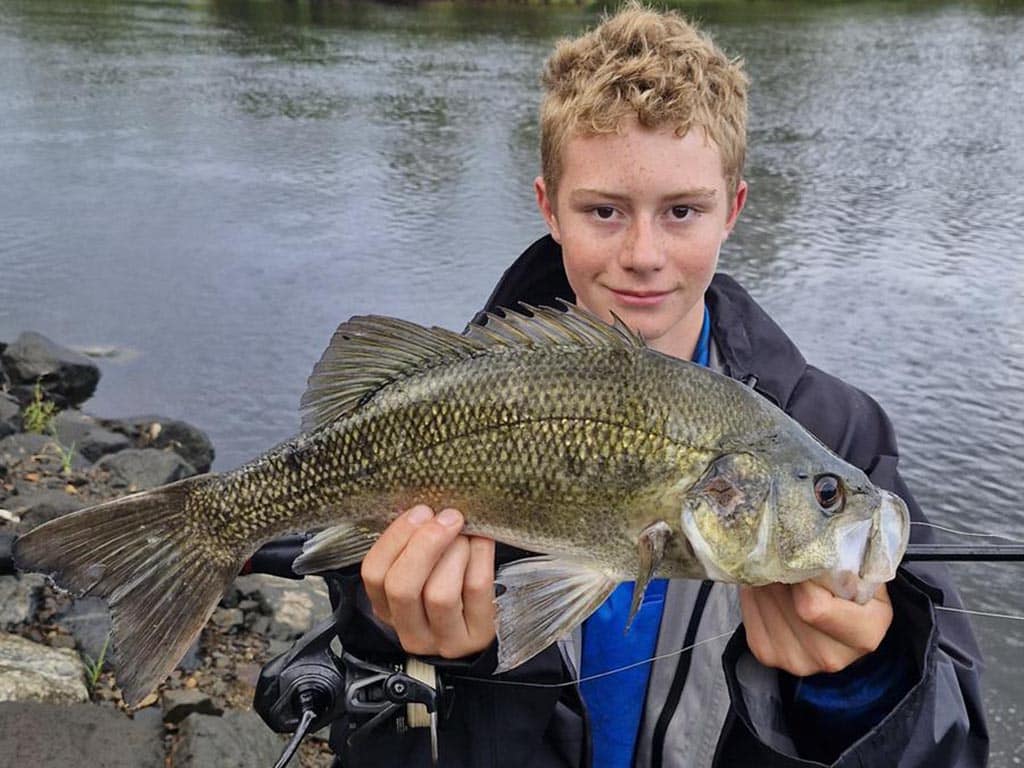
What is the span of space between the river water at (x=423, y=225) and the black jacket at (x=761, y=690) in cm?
285

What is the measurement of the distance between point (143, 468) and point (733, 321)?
199 inches

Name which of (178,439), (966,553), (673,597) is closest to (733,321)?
(673,597)

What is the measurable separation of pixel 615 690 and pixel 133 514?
4.46 feet

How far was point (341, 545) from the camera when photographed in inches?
92.0

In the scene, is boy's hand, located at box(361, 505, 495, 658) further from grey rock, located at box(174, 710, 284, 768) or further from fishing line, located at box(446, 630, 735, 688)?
grey rock, located at box(174, 710, 284, 768)

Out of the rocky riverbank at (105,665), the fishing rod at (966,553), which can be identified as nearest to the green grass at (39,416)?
the rocky riverbank at (105,665)

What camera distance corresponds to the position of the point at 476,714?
8.55ft

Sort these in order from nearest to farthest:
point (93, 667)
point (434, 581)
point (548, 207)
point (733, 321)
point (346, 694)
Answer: point (434, 581), point (346, 694), point (733, 321), point (548, 207), point (93, 667)

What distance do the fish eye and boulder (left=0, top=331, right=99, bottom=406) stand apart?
787 centimetres

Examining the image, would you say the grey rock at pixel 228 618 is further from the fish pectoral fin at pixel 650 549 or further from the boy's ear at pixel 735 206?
the fish pectoral fin at pixel 650 549

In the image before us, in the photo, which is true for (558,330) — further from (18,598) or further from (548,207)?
(18,598)

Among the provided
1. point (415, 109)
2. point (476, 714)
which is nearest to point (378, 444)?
point (476, 714)

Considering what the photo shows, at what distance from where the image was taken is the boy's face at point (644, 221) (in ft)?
9.36

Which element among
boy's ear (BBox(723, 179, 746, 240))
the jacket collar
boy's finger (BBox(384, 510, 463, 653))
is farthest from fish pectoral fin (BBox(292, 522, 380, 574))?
boy's ear (BBox(723, 179, 746, 240))
